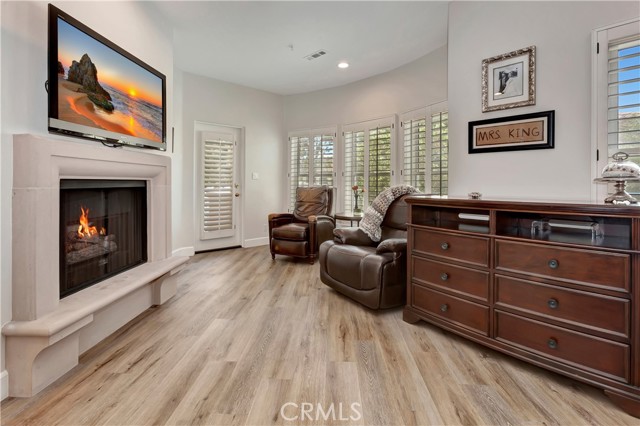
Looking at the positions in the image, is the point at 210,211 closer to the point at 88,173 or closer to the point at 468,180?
the point at 88,173

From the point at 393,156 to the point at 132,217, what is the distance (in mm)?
3286

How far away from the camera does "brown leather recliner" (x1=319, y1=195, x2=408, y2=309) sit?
2.54m

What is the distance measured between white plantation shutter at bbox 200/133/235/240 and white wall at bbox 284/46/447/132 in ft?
4.46

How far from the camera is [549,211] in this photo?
164 cm

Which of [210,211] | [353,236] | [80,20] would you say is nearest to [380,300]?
[353,236]

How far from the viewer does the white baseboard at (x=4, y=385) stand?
1486 mm

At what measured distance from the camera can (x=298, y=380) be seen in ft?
5.44

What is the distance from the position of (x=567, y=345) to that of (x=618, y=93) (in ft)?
5.19

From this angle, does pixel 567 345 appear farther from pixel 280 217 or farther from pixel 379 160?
pixel 280 217

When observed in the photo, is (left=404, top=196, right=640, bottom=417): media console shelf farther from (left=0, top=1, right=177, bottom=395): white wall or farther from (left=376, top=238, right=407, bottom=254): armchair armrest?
(left=0, top=1, right=177, bottom=395): white wall

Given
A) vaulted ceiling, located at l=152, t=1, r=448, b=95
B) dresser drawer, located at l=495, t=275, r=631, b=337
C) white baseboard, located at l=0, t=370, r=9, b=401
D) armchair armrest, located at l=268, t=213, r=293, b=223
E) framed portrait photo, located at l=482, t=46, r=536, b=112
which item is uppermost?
vaulted ceiling, located at l=152, t=1, r=448, b=95

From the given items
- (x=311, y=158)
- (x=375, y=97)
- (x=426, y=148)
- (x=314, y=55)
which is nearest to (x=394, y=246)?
(x=426, y=148)

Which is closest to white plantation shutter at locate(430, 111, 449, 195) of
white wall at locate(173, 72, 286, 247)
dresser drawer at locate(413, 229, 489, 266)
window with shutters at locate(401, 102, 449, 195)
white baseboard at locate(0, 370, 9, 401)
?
window with shutters at locate(401, 102, 449, 195)

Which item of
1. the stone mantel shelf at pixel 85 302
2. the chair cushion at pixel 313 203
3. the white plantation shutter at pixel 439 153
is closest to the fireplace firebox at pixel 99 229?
the stone mantel shelf at pixel 85 302
